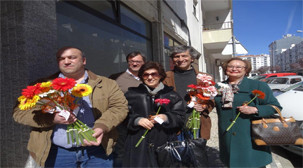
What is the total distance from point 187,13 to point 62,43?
9196 mm

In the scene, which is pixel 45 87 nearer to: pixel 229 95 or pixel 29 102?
pixel 29 102

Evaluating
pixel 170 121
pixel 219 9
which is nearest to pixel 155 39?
pixel 170 121

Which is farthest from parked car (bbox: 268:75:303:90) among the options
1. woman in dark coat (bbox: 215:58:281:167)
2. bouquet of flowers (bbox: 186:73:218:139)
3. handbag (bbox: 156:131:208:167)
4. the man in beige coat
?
the man in beige coat

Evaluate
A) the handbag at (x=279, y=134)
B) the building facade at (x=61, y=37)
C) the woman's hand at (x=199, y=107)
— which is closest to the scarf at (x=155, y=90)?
the woman's hand at (x=199, y=107)

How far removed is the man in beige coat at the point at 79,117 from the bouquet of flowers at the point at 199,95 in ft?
2.63

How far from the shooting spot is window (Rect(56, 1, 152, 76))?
3627 millimetres

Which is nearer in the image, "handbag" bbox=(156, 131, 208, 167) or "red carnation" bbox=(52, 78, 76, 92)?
"red carnation" bbox=(52, 78, 76, 92)

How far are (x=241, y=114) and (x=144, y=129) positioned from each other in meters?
1.12

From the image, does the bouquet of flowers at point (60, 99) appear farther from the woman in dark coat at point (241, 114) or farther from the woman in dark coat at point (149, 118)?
the woman in dark coat at point (241, 114)

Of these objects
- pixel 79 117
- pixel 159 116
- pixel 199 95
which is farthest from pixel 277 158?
pixel 79 117

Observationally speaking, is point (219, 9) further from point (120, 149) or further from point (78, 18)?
point (120, 149)

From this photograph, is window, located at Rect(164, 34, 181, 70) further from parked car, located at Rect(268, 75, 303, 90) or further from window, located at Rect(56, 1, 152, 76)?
parked car, located at Rect(268, 75, 303, 90)

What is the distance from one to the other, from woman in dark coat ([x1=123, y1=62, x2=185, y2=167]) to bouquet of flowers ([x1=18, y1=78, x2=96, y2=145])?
55 centimetres

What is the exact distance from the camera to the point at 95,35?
4465 mm
